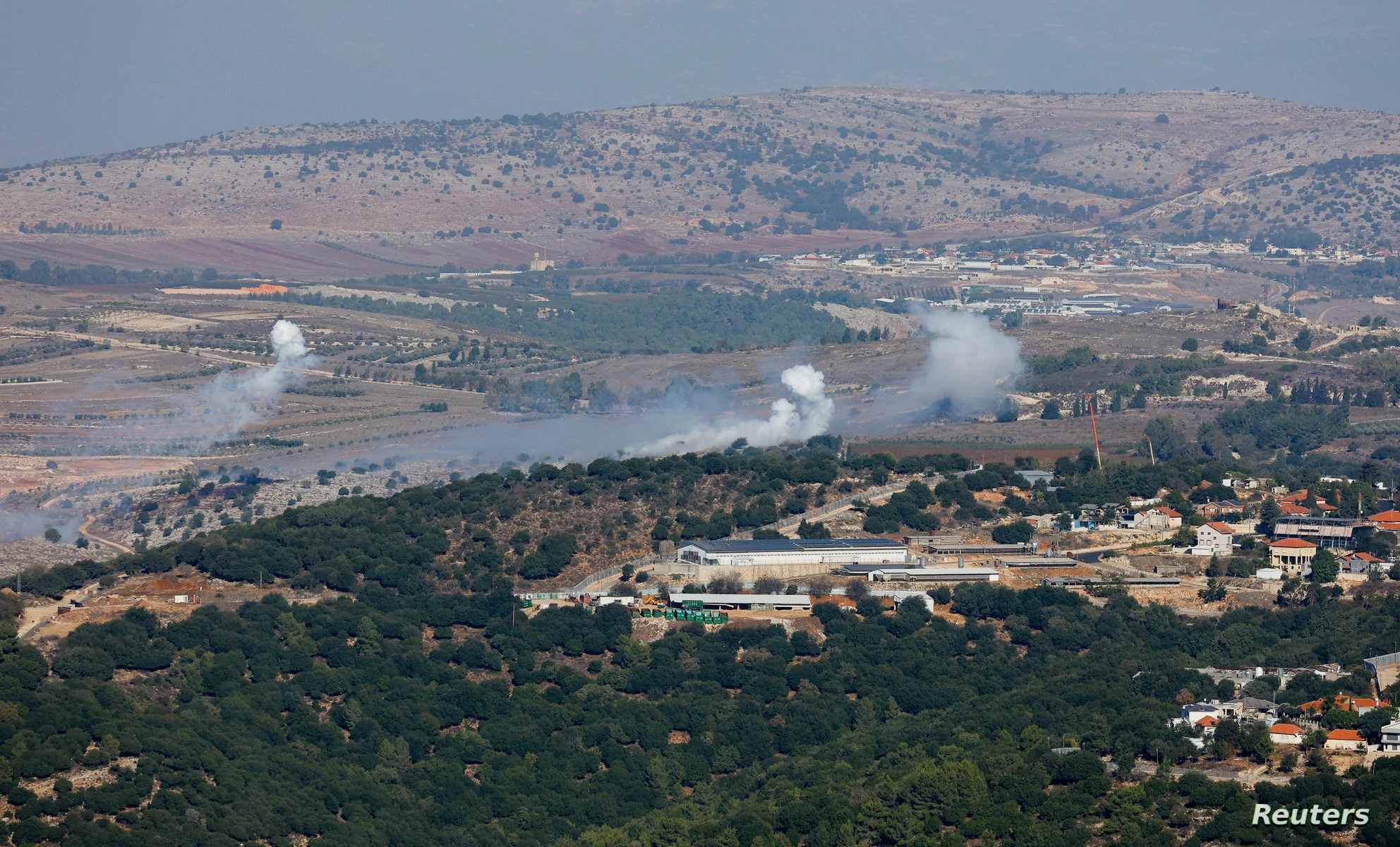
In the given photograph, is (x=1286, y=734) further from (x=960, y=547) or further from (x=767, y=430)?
(x=767, y=430)

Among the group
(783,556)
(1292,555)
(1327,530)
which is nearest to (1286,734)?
(1292,555)

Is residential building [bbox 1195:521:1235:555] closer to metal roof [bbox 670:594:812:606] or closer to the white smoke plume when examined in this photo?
metal roof [bbox 670:594:812:606]

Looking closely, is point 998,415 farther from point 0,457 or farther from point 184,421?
point 0,457

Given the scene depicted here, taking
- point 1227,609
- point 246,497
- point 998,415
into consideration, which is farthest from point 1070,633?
point 998,415

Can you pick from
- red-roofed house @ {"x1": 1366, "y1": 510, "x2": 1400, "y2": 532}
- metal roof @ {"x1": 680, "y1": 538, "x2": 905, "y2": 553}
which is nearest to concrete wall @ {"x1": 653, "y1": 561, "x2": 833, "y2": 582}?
metal roof @ {"x1": 680, "y1": 538, "x2": 905, "y2": 553}

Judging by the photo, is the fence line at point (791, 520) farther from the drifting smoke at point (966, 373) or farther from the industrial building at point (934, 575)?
the drifting smoke at point (966, 373)
